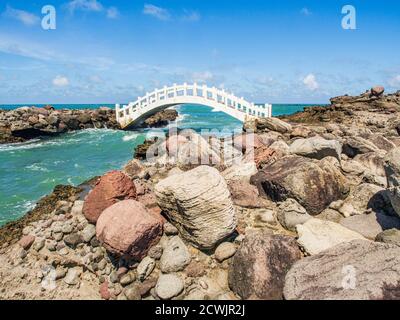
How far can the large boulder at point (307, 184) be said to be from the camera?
452 cm

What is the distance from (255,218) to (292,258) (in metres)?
1.29

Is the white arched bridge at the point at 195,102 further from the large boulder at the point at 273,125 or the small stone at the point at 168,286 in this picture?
the small stone at the point at 168,286

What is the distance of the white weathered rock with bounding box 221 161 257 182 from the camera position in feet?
18.3

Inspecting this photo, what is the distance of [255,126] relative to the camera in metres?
12.0

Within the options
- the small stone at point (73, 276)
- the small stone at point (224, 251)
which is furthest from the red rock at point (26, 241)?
the small stone at point (224, 251)

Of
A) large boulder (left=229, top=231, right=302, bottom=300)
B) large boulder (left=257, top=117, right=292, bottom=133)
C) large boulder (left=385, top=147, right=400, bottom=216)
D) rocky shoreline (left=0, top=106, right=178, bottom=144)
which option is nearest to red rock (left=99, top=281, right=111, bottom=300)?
large boulder (left=229, top=231, right=302, bottom=300)

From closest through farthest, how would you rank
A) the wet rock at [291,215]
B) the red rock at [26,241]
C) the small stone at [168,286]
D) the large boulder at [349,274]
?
the large boulder at [349,274] < the small stone at [168,286] < the wet rock at [291,215] < the red rock at [26,241]

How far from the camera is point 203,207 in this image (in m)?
3.70

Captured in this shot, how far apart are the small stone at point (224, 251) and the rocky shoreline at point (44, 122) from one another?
933 inches

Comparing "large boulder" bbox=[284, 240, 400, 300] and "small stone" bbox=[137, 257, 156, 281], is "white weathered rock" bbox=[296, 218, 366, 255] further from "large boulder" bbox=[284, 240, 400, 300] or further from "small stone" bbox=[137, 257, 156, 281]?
"small stone" bbox=[137, 257, 156, 281]

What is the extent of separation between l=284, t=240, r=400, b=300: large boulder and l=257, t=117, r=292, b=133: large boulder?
296 inches

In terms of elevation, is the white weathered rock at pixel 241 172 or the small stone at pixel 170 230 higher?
the white weathered rock at pixel 241 172
